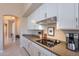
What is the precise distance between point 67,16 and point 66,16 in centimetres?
2

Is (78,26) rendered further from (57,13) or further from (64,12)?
(57,13)

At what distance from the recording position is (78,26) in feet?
7.51

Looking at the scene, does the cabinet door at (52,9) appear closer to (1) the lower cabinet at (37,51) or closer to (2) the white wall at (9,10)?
(1) the lower cabinet at (37,51)

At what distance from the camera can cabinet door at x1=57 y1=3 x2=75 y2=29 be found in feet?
8.01

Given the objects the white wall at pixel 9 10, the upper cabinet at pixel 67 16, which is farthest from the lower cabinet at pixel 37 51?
the white wall at pixel 9 10

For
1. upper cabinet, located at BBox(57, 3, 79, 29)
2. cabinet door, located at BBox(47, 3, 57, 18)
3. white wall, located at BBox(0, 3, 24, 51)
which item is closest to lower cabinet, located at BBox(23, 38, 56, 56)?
upper cabinet, located at BBox(57, 3, 79, 29)

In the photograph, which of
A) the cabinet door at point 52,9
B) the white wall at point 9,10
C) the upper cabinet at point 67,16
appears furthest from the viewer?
the white wall at point 9,10

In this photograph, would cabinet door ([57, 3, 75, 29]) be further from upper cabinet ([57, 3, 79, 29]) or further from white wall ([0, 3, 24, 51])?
white wall ([0, 3, 24, 51])

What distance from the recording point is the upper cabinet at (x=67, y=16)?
240cm

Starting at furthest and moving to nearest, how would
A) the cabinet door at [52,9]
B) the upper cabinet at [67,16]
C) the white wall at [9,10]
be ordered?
the white wall at [9,10]
the cabinet door at [52,9]
the upper cabinet at [67,16]

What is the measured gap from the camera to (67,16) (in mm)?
2543

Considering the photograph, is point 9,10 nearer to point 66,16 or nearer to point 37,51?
point 37,51

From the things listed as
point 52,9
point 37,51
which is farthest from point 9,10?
point 52,9

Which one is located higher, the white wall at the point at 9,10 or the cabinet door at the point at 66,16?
the white wall at the point at 9,10
